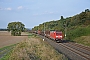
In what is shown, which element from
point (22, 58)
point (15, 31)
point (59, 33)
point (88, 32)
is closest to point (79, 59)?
point (22, 58)

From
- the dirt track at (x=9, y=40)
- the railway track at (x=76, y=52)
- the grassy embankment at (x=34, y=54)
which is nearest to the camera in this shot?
the grassy embankment at (x=34, y=54)

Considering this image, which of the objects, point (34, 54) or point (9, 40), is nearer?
point (34, 54)

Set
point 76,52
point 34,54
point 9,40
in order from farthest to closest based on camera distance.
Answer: point 9,40, point 76,52, point 34,54

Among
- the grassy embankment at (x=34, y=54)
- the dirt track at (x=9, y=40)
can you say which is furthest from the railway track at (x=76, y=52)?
the dirt track at (x=9, y=40)

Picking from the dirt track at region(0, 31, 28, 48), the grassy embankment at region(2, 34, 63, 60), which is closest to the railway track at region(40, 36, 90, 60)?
the grassy embankment at region(2, 34, 63, 60)

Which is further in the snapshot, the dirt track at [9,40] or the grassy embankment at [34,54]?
the dirt track at [9,40]

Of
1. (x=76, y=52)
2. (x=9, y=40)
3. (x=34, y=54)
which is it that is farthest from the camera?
(x=9, y=40)

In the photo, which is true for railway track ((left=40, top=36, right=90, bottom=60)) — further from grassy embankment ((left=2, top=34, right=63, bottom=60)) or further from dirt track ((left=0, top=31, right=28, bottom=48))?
dirt track ((left=0, top=31, right=28, bottom=48))

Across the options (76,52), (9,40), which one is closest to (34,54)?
(76,52)

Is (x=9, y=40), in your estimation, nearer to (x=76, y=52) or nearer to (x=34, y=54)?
(x=76, y=52)

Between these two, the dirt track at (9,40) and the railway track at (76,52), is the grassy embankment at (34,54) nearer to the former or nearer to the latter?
the railway track at (76,52)

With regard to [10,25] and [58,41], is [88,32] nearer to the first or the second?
[58,41]

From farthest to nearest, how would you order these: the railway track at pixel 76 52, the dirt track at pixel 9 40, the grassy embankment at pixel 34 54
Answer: the dirt track at pixel 9 40 < the railway track at pixel 76 52 < the grassy embankment at pixel 34 54

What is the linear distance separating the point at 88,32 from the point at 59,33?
10.6 meters
